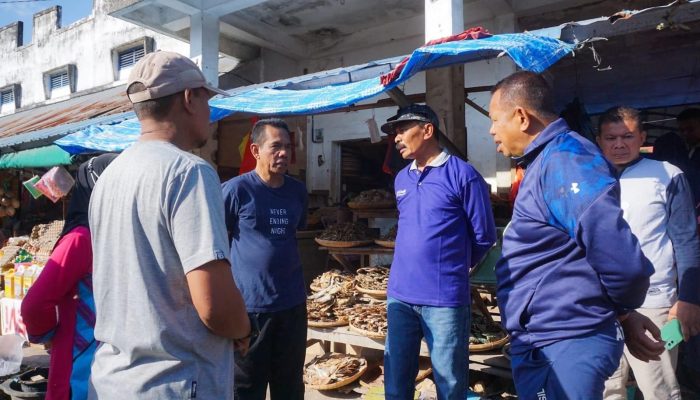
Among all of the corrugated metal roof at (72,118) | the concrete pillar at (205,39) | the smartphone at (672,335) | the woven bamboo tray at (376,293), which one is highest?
the concrete pillar at (205,39)

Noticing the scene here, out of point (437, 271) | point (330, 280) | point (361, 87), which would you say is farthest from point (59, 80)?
point (437, 271)

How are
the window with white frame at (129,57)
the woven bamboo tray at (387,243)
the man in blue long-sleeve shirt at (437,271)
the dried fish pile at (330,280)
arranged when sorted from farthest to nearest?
the window with white frame at (129,57)
the dried fish pile at (330,280)
the woven bamboo tray at (387,243)
the man in blue long-sleeve shirt at (437,271)

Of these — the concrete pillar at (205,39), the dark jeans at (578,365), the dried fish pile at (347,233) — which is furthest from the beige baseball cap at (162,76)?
the concrete pillar at (205,39)

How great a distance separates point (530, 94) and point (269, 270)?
1.85 m

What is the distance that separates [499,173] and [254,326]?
224 inches

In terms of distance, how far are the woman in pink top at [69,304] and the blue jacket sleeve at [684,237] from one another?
3.11 m

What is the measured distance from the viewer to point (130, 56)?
460 inches

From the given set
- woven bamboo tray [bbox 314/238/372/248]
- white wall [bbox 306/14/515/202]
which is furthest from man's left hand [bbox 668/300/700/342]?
white wall [bbox 306/14/515/202]

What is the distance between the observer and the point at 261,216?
306 centimetres

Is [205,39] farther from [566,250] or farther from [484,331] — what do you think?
[566,250]

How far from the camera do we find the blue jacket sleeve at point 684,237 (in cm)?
262

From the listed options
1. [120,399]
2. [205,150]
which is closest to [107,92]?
[205,150]

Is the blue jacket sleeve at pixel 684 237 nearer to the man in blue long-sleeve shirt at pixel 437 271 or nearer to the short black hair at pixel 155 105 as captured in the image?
the man in blue long-sleeve shirt at pixel 437 271

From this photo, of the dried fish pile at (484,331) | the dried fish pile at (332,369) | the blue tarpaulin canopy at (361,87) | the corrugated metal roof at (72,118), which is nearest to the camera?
the blue tarpaulin canopy at (361,87)
